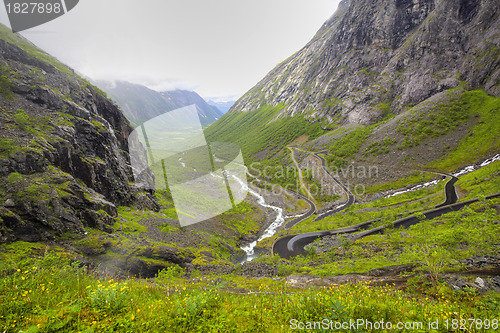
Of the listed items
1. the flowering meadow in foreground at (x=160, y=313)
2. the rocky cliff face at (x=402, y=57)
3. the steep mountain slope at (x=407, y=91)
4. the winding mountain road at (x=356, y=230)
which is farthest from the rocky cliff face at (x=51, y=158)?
the rocky cliff face at (x=402, y=57)

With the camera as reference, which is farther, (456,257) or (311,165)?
(311,165)

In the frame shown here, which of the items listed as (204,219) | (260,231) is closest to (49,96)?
(204,219)

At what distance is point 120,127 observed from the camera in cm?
5728

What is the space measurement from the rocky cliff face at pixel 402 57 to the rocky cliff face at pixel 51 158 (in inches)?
4988

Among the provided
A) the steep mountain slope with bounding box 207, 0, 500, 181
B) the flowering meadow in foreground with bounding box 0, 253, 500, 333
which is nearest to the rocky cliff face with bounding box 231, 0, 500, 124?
the steep mountain slope with bounding box 207, 0, 500, 181

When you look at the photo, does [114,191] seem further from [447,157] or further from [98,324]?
[447,157]

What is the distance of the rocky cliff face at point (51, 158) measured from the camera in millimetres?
20734

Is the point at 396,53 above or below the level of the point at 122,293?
above

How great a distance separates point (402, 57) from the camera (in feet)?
405

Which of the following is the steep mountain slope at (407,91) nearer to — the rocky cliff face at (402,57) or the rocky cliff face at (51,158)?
the rocky cliff face at (402,57)

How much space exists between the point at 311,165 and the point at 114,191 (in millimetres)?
86874

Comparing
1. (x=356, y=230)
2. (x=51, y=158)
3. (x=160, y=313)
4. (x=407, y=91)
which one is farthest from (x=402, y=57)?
(x=160, y=313)

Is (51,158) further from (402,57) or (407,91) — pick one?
(402,57)

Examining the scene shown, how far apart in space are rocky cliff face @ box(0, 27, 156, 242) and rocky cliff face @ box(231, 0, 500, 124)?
416 ft
